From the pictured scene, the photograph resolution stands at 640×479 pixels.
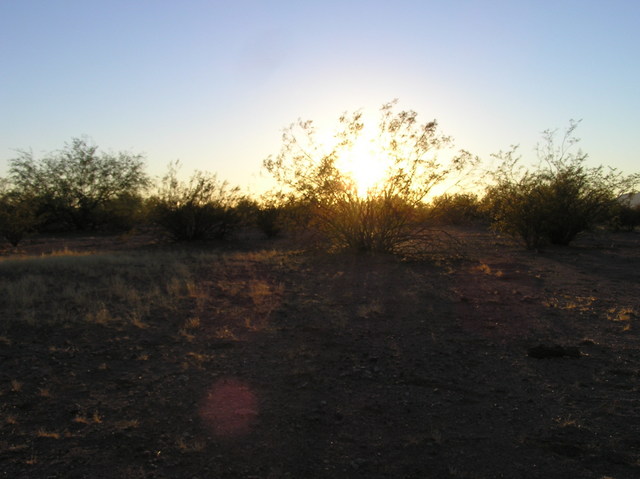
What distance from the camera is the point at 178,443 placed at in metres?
3.76

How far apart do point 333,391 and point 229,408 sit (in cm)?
100

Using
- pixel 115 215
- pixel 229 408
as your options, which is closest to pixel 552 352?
pixel 229 408

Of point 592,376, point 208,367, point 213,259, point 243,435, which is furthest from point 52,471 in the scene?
point 213,259

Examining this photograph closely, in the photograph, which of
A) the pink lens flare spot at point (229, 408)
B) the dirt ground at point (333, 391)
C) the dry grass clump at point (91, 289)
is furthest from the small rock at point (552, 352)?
the dry grass clump at point (91, 289)

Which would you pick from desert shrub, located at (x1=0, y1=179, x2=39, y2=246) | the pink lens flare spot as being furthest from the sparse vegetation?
desert shrub, located at (x1=0, y1=179, x2=39, y2=246)

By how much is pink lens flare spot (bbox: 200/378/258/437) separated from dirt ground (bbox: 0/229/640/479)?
0.07 ft

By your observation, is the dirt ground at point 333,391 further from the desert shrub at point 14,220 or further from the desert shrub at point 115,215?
the desert shrub at point 115,215

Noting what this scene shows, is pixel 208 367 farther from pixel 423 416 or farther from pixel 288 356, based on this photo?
pixel 423 416

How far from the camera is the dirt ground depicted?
358cm

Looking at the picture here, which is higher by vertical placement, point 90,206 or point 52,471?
point 90,206

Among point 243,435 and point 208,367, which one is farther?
point 208,367

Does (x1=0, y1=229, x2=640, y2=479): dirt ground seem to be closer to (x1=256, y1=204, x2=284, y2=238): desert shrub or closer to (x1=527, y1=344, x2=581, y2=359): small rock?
(x1=527, y1=344, x2=581, y2=359): small rock

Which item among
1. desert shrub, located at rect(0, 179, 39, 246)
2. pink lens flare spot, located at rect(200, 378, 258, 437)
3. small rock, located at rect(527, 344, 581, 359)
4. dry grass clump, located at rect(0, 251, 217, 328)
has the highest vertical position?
desert shrub, located at rect(0, 179, 39, 246)

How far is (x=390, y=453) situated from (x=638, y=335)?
4.67m
